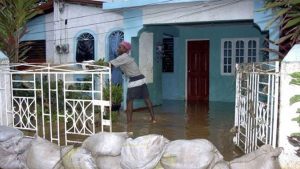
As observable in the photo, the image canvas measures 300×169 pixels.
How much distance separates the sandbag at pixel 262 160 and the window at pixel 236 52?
7591mm

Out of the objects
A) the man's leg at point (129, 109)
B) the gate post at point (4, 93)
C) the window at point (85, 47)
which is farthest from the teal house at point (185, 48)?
the gate post at point (4, 93)

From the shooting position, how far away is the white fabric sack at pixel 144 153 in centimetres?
409

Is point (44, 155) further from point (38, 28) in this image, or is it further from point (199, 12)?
point (38, 28)

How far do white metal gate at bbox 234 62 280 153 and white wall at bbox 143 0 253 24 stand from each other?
2.17 m

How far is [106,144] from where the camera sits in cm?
441

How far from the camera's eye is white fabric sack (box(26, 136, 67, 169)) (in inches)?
188

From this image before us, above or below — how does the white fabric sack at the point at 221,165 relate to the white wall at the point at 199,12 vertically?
below

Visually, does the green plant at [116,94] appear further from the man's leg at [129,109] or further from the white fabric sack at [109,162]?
the white fabric sack at [109,162]

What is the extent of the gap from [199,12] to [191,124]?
2581mm

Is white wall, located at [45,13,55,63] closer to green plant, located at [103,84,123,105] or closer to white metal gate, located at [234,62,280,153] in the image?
green plant, located at [103,84,123,105]

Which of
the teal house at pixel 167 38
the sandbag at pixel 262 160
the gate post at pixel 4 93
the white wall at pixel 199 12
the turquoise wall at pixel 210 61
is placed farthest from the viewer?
the turquoise wall at pixel 210 61

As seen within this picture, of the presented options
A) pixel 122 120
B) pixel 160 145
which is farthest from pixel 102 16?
pixel 160 145

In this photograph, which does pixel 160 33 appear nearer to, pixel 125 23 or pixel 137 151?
pixel 125 23

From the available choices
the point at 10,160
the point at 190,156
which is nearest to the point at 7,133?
the point at 10,160
